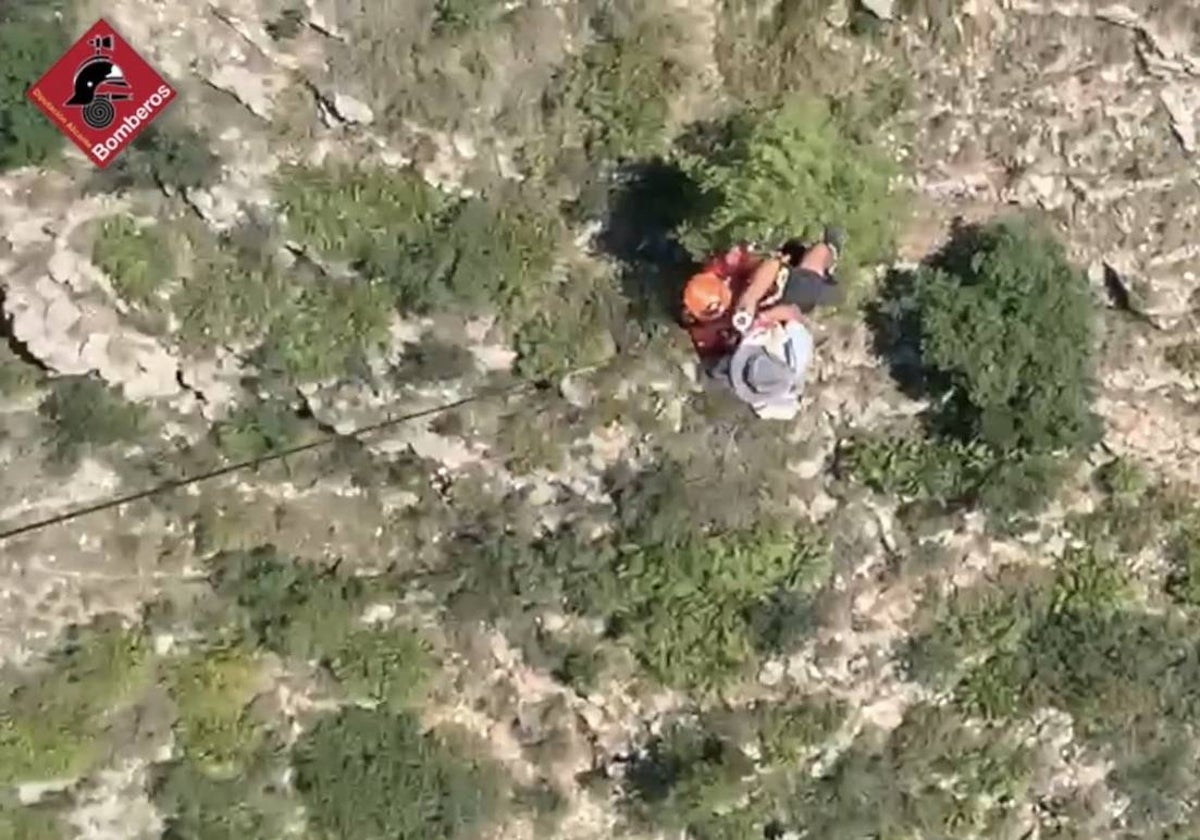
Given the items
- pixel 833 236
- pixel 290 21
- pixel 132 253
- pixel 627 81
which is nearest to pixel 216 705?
pixel 132 253

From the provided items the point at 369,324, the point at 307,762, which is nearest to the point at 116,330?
the point at 369,324

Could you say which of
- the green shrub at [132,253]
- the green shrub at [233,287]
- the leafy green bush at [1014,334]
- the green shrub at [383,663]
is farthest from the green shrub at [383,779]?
the leafy green bush at [1014,334]

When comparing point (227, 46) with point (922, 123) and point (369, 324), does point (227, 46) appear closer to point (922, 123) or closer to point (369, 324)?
point (369, 324)

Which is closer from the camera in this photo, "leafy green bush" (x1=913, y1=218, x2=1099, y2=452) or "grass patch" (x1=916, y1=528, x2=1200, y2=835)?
"leafy green bush" (x1=913, y1=218, x2=1099, y2=452)

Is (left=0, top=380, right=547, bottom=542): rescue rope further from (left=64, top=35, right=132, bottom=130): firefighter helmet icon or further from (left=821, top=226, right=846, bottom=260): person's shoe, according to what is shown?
(left=64, top=35, right=132, bottom=130): firefighter helmet icon

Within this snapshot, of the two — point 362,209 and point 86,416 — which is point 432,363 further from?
point 86,416

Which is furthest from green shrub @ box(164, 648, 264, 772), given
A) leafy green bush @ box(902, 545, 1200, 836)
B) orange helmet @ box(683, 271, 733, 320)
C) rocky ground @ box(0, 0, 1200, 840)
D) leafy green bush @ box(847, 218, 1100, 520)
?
leafy green bush @ box(902, 545, 1200, 836)
